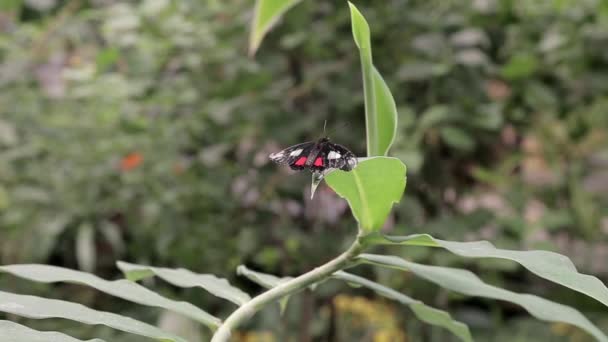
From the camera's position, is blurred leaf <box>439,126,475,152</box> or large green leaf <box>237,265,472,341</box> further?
blurred leaf <box>439,126,475,152</box>

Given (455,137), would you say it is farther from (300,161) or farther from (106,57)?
(300,161)

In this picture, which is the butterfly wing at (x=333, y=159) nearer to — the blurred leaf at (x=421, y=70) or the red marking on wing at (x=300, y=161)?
the red marking on wing at (x=300, y=161)

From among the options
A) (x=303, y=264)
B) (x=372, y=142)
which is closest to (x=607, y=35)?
(x=303, y=264)

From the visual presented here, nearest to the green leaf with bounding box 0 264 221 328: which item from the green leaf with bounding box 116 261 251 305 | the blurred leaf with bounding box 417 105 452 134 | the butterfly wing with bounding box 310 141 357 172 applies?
the green leaf with bounding box 116 261 251 305

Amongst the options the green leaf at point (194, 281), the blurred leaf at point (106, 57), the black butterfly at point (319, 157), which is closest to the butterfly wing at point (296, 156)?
the black butterfly at point (319, 157)

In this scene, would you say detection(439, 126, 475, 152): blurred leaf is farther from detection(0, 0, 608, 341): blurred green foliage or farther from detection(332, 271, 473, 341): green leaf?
detection(332, 271, 473, 341): green leaf

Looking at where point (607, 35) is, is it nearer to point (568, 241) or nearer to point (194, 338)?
point (568, 241)
